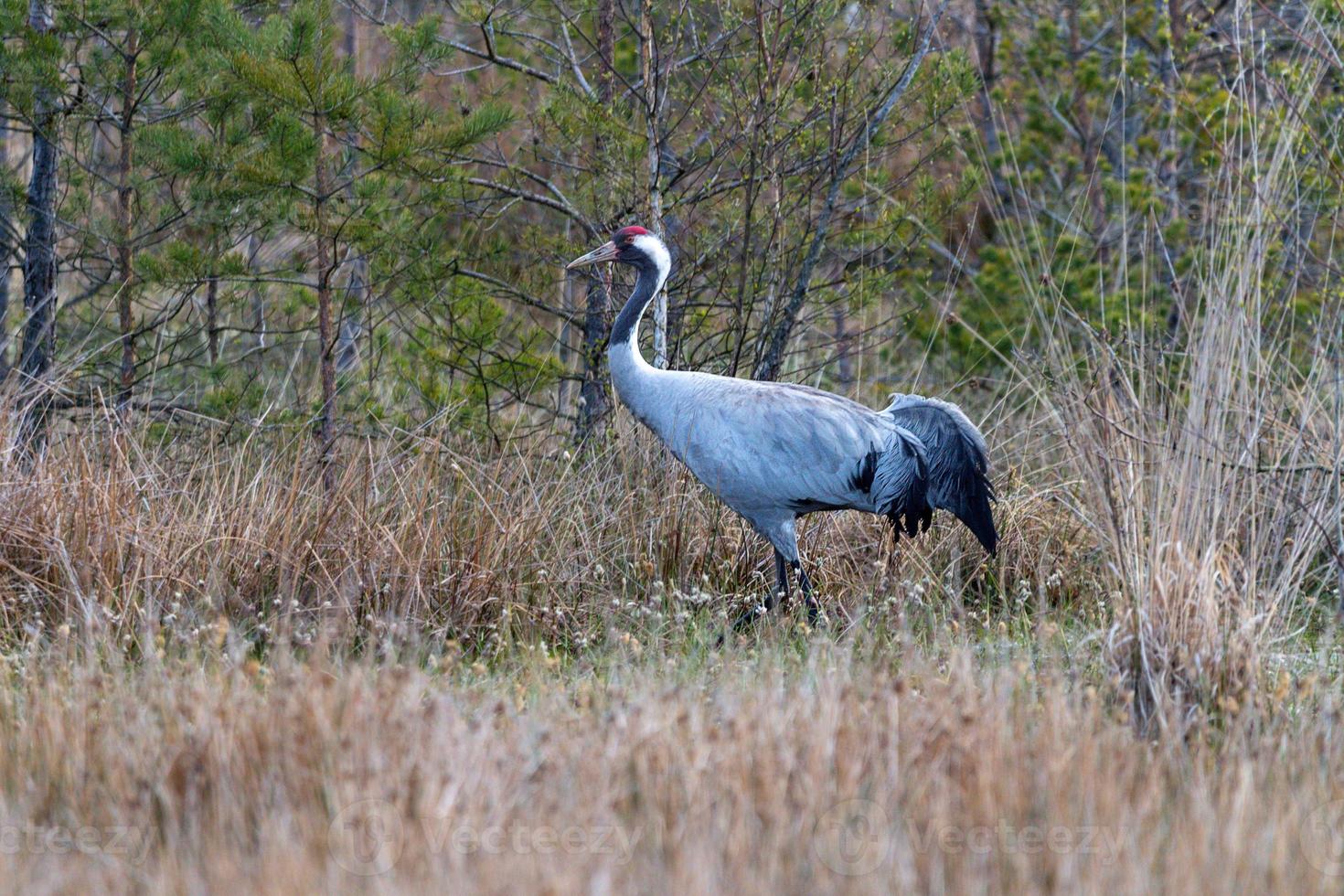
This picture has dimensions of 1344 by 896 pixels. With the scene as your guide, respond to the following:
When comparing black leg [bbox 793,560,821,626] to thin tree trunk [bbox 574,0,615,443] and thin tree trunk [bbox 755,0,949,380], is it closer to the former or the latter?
thin tree trunk [bbox 755,0,949,380]

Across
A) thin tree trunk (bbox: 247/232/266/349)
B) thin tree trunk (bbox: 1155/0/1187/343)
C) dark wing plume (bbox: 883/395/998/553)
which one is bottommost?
dark wing plume (bbox: 883/395/998/553)

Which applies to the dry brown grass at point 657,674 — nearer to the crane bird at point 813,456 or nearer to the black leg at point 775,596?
the black leg at point 775,596

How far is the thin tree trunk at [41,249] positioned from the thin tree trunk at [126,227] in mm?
292

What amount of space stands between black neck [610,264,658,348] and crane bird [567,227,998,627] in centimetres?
33

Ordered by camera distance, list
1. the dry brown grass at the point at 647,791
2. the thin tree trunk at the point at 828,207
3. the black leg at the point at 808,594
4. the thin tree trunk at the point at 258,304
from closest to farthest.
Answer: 1. the dry brown grass at the point at 647,791
2. the black leg at the point at 808,594
3. the thin tree trunk at the point at 828,207
4. the thin tree trunk at the point at 258,304

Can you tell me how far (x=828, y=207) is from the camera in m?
6.00

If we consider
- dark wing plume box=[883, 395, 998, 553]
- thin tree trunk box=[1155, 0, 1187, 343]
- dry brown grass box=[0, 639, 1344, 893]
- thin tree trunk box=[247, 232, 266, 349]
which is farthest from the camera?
thin tree trunk box=[1155, 0, 1187, 343]

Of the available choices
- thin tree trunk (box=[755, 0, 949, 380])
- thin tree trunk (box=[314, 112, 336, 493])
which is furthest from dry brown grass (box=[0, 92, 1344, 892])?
thin tree trunk (box=[755, 0, 949, 380])

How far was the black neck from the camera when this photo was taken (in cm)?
567

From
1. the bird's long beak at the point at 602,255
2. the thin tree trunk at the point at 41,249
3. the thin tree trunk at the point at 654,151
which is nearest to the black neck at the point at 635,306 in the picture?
the bird's long beak at the point at 602,255

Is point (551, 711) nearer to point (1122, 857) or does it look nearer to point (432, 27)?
point (1122, 857)

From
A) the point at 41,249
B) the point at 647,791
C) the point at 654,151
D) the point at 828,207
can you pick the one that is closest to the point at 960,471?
the point at 828,207

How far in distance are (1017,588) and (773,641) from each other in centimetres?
118

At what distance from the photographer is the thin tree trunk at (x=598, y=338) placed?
6355mm
